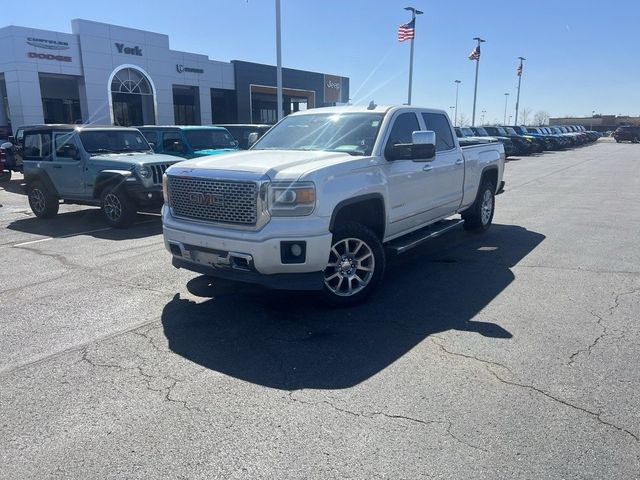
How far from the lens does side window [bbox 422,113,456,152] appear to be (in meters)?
6.96

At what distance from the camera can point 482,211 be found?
8.77 meters

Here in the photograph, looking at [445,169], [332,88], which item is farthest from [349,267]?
[332,88]

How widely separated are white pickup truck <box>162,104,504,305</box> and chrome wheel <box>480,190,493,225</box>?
7.29ft

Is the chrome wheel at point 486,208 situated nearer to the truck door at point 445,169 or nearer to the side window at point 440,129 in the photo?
the truck door at point 445,169

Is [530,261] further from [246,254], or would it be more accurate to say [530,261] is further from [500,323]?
[246,254]

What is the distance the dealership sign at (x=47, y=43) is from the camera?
28078 millimetres

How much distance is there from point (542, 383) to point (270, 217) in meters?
2.54

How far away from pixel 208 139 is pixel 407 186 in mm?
8688

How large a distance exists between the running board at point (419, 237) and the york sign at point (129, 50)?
1189 inches

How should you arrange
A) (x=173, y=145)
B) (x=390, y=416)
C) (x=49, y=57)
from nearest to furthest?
1. (x=390, y=416)
2. (x=173, y=145)
3. (x=49, y=57)

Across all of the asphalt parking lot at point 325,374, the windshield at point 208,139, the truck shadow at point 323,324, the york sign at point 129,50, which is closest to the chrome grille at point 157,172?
the asphalt parking lot at point 325,374

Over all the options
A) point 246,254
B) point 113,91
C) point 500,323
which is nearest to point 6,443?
point 246,254

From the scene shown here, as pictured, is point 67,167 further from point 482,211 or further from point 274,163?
point 482,211

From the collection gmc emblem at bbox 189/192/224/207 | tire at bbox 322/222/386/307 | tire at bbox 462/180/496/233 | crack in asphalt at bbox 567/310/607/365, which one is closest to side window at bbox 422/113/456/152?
tire at bbox 462/180/496/233
